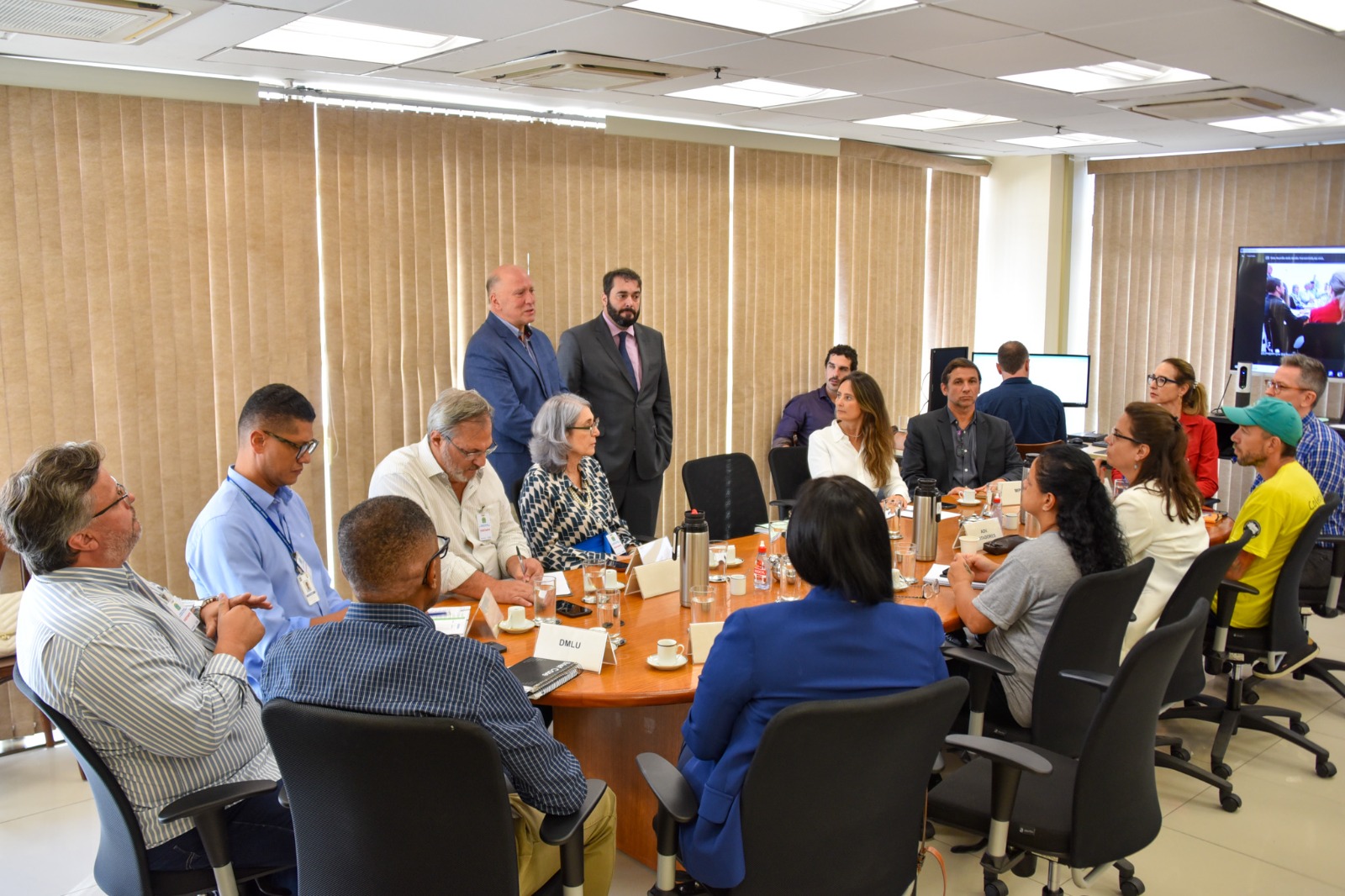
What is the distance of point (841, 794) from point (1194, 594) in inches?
69.3

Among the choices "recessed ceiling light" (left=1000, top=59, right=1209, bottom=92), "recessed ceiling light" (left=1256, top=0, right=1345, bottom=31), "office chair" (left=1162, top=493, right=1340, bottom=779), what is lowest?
"office chair" (left=1162, top=493, right=1340, bottom=779)

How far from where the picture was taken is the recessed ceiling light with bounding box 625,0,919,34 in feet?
11.6

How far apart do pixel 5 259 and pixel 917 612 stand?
396 cm

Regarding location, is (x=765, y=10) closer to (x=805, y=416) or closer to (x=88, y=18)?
(x=88, y=18)

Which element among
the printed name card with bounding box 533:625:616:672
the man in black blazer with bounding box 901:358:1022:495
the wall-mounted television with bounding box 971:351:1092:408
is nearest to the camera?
the printed name card with bounding box 533:625:616:672

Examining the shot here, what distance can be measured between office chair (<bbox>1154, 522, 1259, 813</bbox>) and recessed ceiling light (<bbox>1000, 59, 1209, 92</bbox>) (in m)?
2.22

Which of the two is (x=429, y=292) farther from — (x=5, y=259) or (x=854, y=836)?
(x=854, y=836)

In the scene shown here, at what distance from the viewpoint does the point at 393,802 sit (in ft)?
5.90

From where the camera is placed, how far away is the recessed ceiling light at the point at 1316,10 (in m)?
3.53

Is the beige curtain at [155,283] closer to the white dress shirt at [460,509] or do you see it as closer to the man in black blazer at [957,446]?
the white dress shirt at [460,509]

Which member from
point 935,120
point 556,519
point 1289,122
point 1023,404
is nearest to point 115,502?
point 556,519

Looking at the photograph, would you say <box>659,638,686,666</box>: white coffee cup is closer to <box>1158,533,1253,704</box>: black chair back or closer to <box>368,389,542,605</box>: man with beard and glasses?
<box>368,389,542,605</box>: man with beard and glasses

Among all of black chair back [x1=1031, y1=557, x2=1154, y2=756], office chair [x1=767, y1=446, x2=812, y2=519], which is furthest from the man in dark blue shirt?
black chair back [x1=1031, y1=557, x2=1154, y2=756]

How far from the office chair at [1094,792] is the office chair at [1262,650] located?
1528 mm
